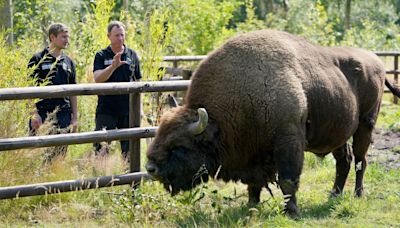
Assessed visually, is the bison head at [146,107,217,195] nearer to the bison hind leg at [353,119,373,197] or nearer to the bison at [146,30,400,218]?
the bison at [146,30,400,218]

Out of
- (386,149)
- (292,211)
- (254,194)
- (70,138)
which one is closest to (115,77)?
(70,138)

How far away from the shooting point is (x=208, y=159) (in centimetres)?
738

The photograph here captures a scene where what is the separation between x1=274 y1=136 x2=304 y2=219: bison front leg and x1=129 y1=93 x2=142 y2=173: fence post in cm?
177

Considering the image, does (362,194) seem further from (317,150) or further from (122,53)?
(122,53)

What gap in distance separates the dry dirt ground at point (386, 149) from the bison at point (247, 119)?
3182 millimetres

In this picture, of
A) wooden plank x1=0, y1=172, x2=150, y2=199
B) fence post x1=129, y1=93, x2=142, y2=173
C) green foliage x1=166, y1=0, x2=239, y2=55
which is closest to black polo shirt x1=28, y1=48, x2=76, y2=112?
fence post x1=129, y1=93, x2=142, y2=173

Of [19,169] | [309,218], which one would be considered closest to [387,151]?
[309,218]

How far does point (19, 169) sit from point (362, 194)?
408 cm

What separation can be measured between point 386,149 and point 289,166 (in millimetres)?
5039

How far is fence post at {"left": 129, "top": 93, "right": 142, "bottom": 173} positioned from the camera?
842cm

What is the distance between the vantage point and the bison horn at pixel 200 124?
7113 millimetres

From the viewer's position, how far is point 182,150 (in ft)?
23.7

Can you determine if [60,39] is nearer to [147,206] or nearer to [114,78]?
[114,78]

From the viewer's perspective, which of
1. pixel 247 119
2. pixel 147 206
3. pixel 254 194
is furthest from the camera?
pixel 254 194
